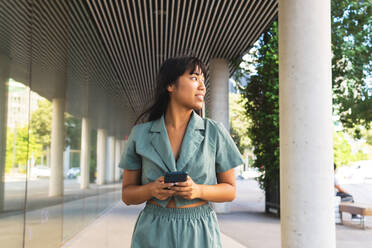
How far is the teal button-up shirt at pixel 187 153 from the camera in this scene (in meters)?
1.42

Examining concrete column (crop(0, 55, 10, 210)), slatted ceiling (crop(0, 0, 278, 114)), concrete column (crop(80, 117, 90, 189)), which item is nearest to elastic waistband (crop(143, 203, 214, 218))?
concrete column (crop(0, 55, 10, 210))

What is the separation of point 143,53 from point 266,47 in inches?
136

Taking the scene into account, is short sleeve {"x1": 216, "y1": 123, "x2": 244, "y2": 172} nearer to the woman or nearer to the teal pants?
the woman

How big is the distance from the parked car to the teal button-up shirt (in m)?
5.36

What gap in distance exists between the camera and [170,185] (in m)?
1.30

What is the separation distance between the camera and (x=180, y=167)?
Answer: 140cm

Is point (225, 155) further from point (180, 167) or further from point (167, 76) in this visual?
point (167, 76)

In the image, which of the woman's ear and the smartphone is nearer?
the smartphone

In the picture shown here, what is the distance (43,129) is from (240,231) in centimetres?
452

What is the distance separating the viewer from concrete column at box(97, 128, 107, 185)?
9.85m

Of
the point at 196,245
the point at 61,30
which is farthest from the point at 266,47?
the point at 196,245

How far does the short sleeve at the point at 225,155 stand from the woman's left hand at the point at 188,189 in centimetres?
17

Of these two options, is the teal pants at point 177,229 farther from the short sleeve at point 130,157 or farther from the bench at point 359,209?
the bench at point 359,209

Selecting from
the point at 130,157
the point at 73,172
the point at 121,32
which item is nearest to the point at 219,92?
the point at 121,32
